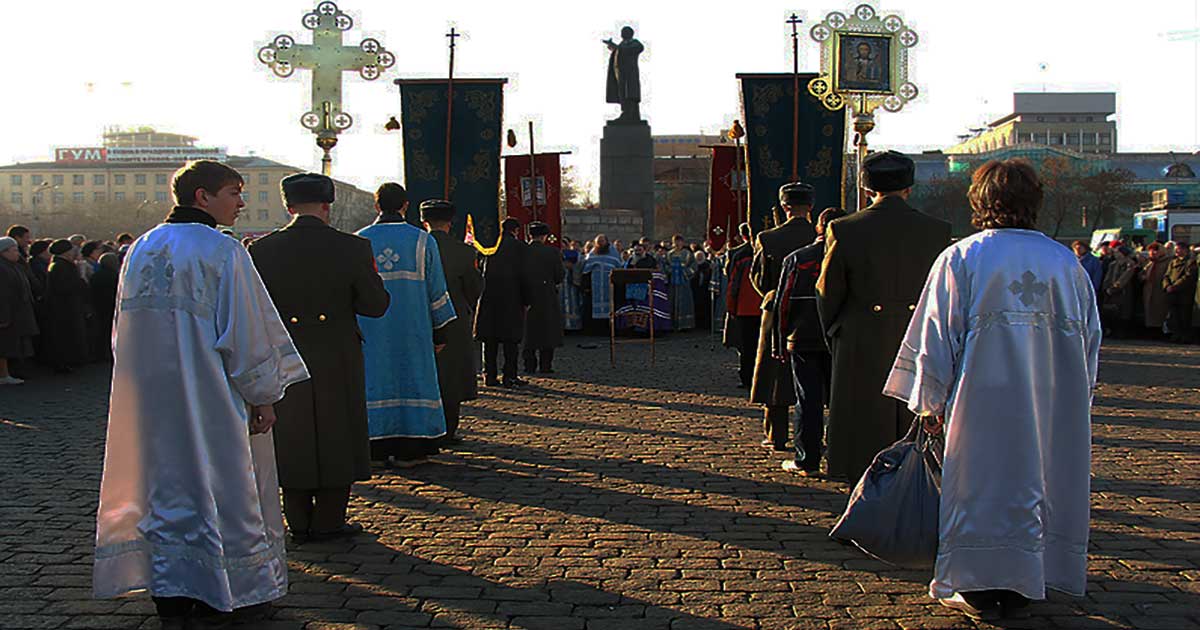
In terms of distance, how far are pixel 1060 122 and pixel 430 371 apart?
431 feet

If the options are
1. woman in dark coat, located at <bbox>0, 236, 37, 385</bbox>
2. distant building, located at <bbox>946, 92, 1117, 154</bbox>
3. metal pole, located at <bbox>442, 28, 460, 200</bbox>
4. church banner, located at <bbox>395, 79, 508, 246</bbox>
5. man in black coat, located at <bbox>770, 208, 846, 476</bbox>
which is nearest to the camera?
man in black coat, located at <bbox>770, 208, 846, 476</bbox>

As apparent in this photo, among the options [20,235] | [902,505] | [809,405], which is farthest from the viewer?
[20,235]

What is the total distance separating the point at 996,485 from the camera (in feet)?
14.2

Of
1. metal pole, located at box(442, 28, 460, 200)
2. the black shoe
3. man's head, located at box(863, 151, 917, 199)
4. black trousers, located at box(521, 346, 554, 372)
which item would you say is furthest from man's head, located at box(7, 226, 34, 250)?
man's head, located at box(863, 151, 917, 199)

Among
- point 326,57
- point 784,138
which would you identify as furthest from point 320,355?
point 784,138

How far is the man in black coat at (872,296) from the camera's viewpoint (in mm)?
5828

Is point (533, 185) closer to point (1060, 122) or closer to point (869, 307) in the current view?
point (869, 307)

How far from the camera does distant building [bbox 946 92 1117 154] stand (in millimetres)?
123250

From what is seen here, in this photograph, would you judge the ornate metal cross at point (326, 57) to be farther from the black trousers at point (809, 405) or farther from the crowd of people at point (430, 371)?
the black trousers at point (809, 405)

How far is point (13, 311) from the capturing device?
13008mm

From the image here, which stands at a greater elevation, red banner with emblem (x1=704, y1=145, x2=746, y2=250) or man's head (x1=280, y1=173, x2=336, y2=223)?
red banner with emblem (x1=704, y1=145, x2=746, y2=250)

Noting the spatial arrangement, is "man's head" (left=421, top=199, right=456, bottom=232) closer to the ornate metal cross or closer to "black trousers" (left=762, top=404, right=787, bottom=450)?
the ornate metal cross

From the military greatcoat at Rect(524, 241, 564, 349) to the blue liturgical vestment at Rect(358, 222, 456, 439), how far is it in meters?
4.73

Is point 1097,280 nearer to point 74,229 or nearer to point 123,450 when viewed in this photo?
point 123,450
